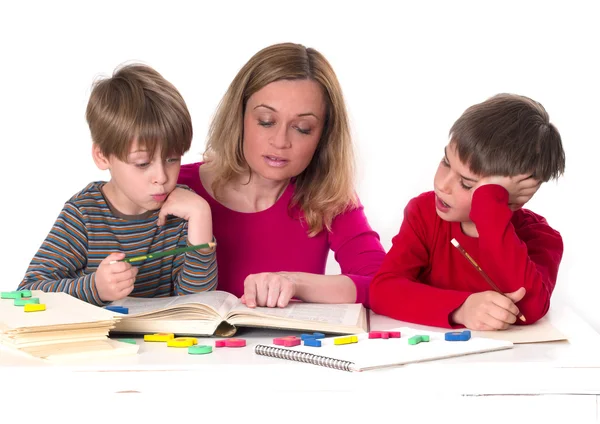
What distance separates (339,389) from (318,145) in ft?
3.31

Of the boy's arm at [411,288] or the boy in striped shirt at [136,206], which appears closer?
the boy's arm at [411,288]

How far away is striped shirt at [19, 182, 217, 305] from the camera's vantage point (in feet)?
5.86

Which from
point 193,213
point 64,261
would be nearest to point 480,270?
point 193,213

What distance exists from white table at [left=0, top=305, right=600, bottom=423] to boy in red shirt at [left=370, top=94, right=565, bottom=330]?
0.85ft

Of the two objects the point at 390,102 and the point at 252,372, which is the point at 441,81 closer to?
the point at 390,102

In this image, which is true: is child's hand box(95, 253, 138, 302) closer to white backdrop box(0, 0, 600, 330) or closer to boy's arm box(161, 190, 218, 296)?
boy's arm box(161, 190, 218, 296)

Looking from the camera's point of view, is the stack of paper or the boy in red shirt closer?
the stack of paper

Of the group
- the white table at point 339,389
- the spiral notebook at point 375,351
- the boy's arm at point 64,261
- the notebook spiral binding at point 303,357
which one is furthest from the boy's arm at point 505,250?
the boy's arm at point 64,261

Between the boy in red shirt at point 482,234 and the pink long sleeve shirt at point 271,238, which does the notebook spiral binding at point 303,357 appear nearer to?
the boy in red shirt at point 482,234

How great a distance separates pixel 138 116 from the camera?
1.77 m

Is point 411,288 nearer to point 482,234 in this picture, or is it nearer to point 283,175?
point 482,234

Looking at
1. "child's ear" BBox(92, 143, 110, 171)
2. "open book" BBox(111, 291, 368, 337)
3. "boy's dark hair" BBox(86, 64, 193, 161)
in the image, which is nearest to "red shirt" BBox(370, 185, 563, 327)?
"open book" BBox(111, 291, 368, 337)

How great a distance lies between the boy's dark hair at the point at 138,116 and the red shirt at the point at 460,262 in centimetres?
50

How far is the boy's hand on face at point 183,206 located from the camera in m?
1.82
